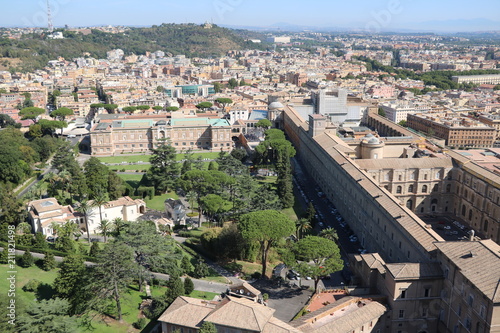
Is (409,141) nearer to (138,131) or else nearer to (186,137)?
(186,137)

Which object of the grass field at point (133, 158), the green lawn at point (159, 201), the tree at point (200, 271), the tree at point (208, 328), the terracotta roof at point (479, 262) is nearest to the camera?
the terracotta roof at point (479, 262)

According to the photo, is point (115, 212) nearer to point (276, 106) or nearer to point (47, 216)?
point (47, 216)

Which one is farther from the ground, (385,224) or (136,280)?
(385,224)

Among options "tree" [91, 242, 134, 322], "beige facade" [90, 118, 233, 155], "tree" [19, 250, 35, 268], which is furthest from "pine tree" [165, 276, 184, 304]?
"beige facade" [90, 118, 233, 155]

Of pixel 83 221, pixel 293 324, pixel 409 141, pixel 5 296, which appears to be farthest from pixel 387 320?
pixel 409 141

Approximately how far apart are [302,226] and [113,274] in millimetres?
23482

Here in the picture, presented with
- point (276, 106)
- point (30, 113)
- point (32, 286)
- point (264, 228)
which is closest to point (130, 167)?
point (276, 106)

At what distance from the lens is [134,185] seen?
74562mm

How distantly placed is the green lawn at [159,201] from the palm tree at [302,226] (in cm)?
2076

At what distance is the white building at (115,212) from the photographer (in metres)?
53.8

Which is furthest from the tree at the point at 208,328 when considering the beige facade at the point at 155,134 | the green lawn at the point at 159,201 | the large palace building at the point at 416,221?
the beige facade at the point at 155,134

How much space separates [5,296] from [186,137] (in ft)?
233

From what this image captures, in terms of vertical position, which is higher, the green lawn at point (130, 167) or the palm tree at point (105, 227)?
the palm tree at point (105, 227)

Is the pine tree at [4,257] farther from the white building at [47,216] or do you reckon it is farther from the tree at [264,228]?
the tree at [264,228]
